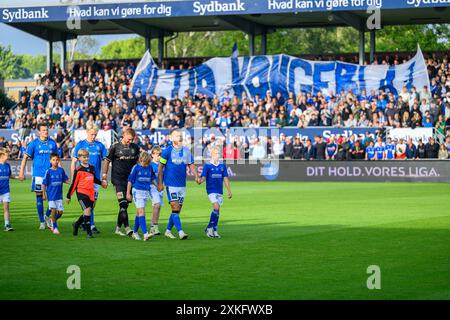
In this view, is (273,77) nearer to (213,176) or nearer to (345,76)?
(345,76)

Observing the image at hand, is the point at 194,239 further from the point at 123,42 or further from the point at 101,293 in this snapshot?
the point at 123,42

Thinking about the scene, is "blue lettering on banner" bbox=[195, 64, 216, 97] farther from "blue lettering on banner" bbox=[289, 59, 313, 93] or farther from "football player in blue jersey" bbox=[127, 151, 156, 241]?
"football player in blue jersey" bbox=[127, 151, 156, 241]

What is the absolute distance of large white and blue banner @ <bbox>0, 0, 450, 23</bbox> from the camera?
41.8 m

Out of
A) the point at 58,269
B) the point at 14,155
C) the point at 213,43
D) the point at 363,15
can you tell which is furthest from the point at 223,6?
the point at 213,43

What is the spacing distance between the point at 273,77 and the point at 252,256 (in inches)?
1236

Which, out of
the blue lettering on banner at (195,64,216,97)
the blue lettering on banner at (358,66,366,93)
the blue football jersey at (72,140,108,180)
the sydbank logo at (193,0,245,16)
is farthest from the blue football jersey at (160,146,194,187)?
the blue lettering on banner at (195,64,216,97)

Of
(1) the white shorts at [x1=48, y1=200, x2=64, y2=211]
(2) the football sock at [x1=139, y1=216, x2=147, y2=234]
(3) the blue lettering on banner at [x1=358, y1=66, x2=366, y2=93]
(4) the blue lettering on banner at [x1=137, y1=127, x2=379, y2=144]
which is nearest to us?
(2) the football sock at [x1=139, y1=216, x2=147, y2=234]

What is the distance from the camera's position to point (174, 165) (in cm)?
1695

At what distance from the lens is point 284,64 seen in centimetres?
4512

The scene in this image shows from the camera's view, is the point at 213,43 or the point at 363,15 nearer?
the point at 363,15

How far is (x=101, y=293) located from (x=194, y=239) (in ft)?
19.4

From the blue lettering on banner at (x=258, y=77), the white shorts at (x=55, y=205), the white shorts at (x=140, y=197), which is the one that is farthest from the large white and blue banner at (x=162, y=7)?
the white shorts at (x=140, y=197)

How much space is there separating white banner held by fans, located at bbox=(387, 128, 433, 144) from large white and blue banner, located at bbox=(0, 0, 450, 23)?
6670 mm

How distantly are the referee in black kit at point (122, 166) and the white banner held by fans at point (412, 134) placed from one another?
2108 centimetres
